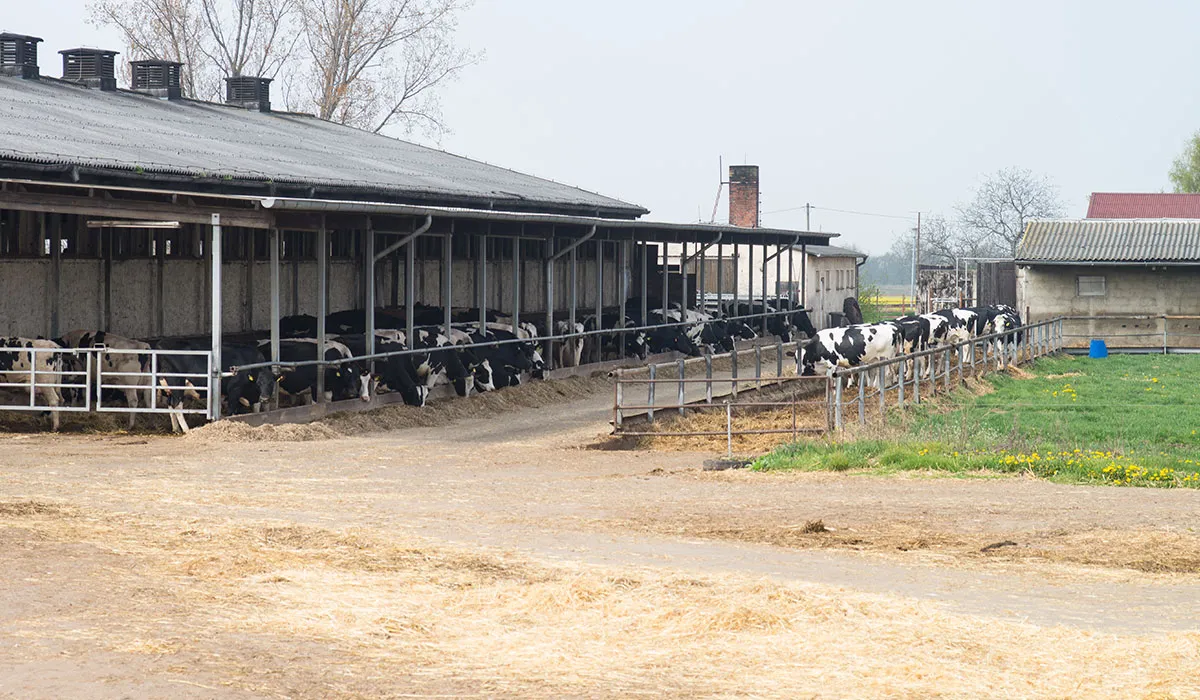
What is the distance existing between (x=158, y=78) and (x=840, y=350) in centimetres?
1877

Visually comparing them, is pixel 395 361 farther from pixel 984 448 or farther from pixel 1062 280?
pixel 1062 280

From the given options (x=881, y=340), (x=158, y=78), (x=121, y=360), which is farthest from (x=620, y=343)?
(x=121, y=360)

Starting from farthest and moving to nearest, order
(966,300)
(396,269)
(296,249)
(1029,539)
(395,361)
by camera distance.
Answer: (966,300), (396,269), (296,249), (395,361), (1029,539)

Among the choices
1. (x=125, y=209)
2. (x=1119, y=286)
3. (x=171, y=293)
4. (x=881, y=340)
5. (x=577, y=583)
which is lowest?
(x=577, y=583)

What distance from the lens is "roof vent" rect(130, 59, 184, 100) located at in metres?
36.7

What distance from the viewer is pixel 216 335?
19219 millimetres

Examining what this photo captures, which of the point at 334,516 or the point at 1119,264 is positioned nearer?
the point at 334,516

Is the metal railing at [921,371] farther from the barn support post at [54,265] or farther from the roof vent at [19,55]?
the roof vent at [19,55]

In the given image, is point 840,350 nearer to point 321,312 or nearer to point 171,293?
point 321,312

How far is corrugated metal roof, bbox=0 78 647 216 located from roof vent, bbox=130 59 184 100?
61 cm

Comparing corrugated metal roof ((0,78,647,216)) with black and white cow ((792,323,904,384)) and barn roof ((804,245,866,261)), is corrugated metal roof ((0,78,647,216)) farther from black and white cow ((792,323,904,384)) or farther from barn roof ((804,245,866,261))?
barn roof ((804,245,866,261))

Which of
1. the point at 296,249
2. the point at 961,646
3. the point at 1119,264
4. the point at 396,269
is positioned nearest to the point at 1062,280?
the point at 1119,264

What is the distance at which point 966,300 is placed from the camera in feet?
180

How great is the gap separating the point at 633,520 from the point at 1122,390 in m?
15.6
